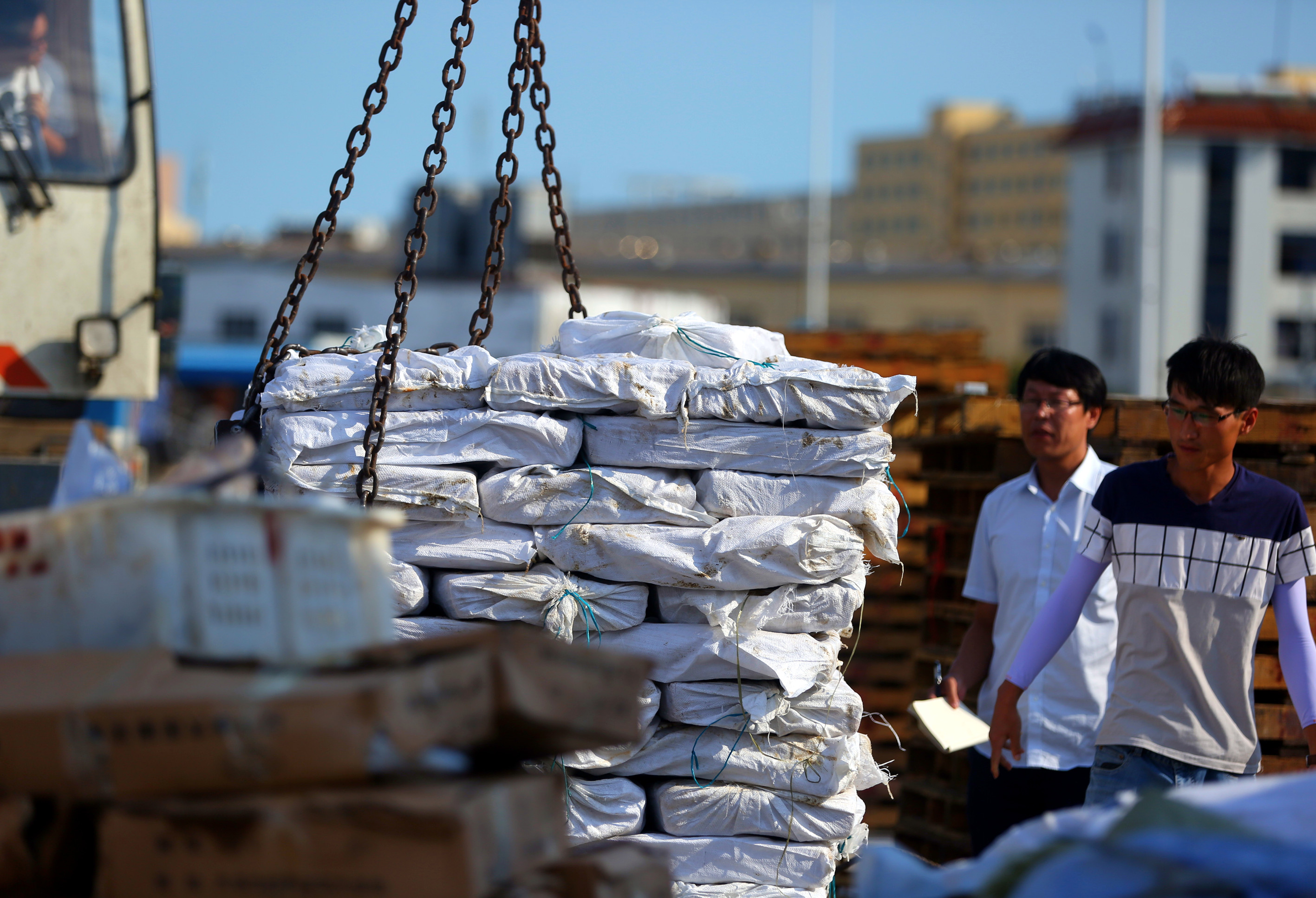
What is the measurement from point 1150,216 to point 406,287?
45.2 feet

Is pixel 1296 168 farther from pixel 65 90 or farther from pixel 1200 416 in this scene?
pixel 65 90

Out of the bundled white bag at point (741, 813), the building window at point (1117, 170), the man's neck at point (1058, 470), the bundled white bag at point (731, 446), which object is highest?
the building window at point (1117, 170)

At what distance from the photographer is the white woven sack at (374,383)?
3.25 m

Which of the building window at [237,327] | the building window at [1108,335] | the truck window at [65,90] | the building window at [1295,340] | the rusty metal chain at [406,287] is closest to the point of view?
the rusty metal chain at [406,287]

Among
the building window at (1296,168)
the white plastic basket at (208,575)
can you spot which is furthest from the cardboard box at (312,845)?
the building window at (1296,168)

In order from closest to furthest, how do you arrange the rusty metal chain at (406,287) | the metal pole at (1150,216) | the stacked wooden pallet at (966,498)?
1. the rusty metal chain at (406,287)
2. the stacked wooden pallet at (966,498)
3. the metal pole at (1150,216)

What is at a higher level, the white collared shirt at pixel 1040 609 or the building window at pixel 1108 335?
the building window at pixel 1108 335

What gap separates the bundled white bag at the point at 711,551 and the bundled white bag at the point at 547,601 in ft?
0.16

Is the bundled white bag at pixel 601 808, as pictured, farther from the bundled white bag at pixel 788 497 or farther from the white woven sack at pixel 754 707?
the bundled white bag at pixel 788 497

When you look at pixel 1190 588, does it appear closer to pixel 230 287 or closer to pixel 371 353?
pixel 371 353

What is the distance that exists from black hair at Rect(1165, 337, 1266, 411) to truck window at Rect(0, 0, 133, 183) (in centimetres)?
398

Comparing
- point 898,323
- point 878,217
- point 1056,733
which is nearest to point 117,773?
point 1056,733

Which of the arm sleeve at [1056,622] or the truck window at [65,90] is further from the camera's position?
the truck window at [65,90]

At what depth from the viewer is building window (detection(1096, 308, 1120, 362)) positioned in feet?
163
